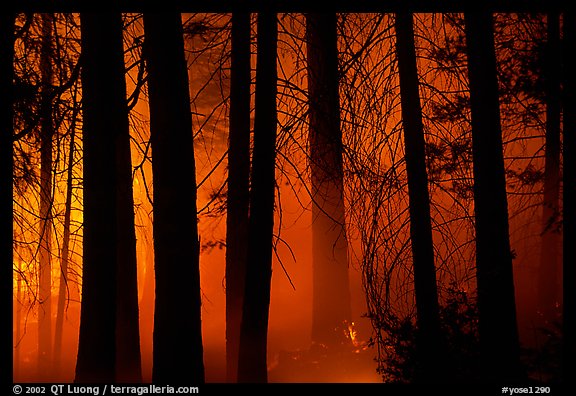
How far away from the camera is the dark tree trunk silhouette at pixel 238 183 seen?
25.7 feet

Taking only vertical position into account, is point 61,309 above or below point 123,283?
below

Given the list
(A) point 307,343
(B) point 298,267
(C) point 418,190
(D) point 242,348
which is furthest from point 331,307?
(B) point 298,267

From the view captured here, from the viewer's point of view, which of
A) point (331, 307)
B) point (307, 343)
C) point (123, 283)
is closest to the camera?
point (123, 283)

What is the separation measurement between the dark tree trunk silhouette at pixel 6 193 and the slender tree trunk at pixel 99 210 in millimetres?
907

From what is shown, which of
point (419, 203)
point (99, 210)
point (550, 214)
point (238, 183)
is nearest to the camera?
point (99, 210)

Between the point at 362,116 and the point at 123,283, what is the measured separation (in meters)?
4.33

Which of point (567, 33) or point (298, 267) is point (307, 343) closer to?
point (298, 267)

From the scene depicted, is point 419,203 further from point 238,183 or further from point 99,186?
point 99,186

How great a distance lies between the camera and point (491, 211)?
213 inches

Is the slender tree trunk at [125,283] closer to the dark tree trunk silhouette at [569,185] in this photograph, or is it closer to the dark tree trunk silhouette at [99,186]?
the dark tree trunk silhouette at [99,186]

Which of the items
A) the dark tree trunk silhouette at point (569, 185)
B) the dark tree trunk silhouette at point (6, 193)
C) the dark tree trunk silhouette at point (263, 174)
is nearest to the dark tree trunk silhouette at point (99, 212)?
the dark tree trunk silhouette at point (6, 193)

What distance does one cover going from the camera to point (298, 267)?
22.8 m

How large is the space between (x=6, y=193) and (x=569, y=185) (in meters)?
6.19

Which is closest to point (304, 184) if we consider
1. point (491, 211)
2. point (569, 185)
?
point (491, 211)
